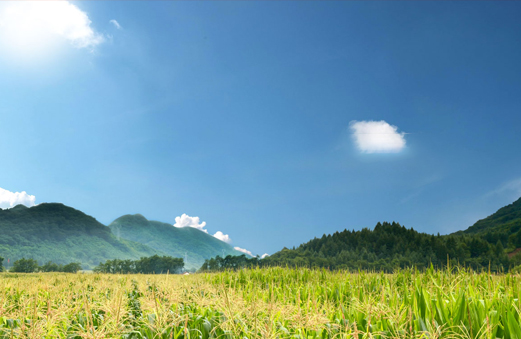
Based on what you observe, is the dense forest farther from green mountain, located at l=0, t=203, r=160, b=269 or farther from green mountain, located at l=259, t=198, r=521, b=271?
green mountain, located at l=0, t=203, r=160, b=269

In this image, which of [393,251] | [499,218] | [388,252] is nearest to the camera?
[393,251]

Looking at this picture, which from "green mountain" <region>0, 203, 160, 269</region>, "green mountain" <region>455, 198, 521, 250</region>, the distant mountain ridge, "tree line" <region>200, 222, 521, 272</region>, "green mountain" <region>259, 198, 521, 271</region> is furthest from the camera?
"green mountain" <region>0, 203, 160, 269</region>

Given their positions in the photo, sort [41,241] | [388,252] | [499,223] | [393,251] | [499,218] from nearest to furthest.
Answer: [393,251], [388,252], [499,223], [499,218], [41,241]

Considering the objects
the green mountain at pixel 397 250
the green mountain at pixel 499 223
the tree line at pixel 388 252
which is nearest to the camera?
the tree line at pixel 388 252

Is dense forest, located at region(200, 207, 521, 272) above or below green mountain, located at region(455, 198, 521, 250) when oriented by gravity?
below

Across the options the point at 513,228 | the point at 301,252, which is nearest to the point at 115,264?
the point at 301,252

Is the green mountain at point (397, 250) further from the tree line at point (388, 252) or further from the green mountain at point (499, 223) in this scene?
the green mountain at point (499, 223)

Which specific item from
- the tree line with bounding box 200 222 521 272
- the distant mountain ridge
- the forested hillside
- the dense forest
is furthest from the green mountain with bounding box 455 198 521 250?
the forested hillside

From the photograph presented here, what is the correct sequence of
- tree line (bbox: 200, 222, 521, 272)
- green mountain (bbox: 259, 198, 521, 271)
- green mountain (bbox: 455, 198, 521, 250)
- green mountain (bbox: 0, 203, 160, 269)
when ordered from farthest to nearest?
green mountain (bbox: 0, 203, 160, 269), green mountain (bbox: 455, 198, 521, 250), green mountain (bbox: 259, 198, 521, 271), tree line (bbox: 200, 222, 521, 272)

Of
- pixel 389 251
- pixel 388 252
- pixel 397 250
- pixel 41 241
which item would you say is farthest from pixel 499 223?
pixel 41 241

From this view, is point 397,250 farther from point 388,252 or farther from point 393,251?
point 388,252

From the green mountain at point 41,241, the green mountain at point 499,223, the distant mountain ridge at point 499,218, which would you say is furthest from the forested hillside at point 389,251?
the green mountain at point 41,241

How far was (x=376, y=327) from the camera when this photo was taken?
14.5 feet

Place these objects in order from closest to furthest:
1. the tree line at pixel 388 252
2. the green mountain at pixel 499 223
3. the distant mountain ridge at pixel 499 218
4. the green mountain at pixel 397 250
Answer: the tree line at pixel 388 252
the green mountain at pixel 397 250
the green mountain at pixel 499 223
the distant mountain ridge at pixel 499 218
